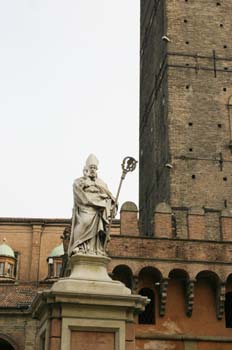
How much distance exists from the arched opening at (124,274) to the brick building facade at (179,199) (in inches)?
1.4

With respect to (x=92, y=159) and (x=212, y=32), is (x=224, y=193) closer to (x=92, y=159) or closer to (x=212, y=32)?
(x=212, y=32)

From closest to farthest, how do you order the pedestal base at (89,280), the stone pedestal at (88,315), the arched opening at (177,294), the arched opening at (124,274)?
the stone pedestal at (88,315) < the pedestal base at (89,280) < the arched opening at (124,274) < the arched opening at (177,294)

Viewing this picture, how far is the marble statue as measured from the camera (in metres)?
7.55

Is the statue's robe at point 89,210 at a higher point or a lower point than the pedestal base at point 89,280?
higher

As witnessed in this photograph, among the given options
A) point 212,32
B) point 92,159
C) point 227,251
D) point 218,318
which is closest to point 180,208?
point 227,251

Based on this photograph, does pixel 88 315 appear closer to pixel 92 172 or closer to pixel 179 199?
pixel 92 172

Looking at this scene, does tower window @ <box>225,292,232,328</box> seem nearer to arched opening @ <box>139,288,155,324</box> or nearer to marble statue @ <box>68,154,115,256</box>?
arched opening @ <box>139,288,155,324</box>

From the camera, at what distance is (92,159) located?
26.3 feet

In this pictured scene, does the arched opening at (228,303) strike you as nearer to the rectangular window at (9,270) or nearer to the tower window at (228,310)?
the tower window at (228,310)

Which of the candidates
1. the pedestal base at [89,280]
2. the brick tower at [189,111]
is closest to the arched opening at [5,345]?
the brick tower at [189,111]

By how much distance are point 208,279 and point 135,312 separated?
39.2 feet

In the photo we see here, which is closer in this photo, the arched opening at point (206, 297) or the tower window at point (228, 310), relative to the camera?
the arched opening at point (206, 297)

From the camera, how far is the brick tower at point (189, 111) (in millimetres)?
22922

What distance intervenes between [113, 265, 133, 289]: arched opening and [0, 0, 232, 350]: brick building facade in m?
0.04
